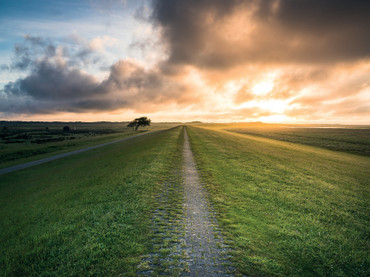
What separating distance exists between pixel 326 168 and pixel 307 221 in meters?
13.8

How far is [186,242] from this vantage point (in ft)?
19.1

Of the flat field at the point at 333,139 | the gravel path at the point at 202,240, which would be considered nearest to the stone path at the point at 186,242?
the gravel path at the point at 202,240

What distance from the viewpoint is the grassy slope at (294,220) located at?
5.18m

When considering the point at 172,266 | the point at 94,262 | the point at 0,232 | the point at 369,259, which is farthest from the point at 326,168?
the point at 0,232

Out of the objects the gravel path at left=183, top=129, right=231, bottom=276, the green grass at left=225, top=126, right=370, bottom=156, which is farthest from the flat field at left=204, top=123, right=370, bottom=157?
the gravel path at left=183, top=129, right=231, bottom=276

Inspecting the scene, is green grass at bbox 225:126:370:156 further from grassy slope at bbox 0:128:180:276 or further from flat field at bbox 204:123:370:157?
grassy slope at bbox 0:128:180:276

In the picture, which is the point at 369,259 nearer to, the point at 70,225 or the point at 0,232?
the point at 70,225

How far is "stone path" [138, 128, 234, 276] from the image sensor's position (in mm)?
4723

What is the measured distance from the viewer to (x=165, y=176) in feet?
44.4

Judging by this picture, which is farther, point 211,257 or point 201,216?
point 201,216

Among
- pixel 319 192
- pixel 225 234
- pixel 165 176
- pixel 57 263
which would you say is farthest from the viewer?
pixel 165 176

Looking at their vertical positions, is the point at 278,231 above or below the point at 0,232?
above

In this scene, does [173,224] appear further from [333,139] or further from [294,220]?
[333,139]

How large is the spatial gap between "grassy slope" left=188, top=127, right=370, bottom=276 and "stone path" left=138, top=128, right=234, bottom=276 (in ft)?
1.97
